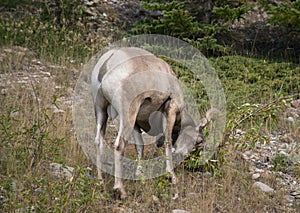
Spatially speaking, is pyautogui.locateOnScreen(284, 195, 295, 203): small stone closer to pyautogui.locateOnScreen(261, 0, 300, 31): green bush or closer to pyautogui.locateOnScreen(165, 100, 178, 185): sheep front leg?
pyautogui.locateOnScreen(165, 100, 178, 185): sheep front leg

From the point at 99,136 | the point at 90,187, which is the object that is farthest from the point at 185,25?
the point at 90,187

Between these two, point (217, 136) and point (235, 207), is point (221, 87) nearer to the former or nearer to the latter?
point (217, 136)

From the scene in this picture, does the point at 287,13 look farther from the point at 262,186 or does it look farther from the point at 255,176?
the point at 262,186

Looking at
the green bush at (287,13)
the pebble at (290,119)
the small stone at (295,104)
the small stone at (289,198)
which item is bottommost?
the small stone at (295,104)

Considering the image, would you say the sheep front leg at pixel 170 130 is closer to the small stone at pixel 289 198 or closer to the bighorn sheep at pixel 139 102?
the bighorn sheep at pixel 139 102

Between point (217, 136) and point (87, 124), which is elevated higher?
point (217, 136)

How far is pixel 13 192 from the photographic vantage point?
13.6 feet

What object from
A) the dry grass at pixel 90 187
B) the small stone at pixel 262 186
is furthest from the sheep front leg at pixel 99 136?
the small stone at pixel 262 186

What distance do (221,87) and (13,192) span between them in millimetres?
5077

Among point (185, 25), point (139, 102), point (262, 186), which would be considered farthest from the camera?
point (185, 25)

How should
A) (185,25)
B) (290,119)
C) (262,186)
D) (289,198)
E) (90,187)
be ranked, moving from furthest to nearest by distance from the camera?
(185,25)
(290,119)
(262,186)
(289,198)
(90,187)

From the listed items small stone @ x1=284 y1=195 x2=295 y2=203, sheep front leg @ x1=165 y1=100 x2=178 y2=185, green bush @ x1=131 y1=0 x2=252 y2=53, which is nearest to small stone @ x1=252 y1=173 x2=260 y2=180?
small stone @ x1=284 y1=195 x2=295 y2=203

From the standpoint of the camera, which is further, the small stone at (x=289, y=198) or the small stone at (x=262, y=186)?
the small stone at (x=262, y=186)

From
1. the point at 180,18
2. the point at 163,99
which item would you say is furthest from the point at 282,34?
the point at 163,99
